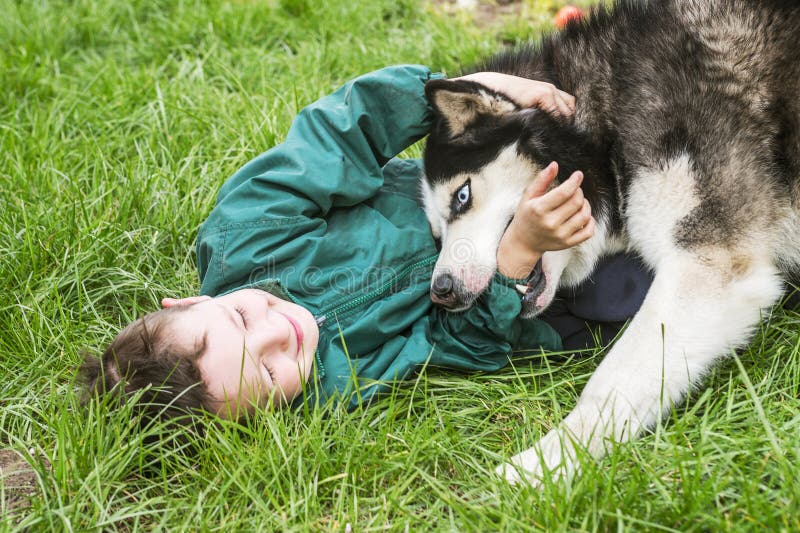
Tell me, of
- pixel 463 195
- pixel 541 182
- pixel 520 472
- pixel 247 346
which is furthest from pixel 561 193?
pixel 247 346

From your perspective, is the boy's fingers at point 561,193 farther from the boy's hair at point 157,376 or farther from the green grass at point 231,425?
the boy's hair at point 157,376

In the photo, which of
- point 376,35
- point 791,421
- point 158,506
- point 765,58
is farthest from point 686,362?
point 376,35

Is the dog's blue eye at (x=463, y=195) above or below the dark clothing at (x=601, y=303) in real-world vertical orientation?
above

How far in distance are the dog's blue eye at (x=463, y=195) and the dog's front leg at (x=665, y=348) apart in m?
0.87

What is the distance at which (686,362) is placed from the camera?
2.66 m

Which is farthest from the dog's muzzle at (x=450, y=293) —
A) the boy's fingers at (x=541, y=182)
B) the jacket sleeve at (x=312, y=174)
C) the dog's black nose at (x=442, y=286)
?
the jacket sleeve at (x=312, y=174)

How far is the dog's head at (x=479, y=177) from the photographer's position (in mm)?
3025

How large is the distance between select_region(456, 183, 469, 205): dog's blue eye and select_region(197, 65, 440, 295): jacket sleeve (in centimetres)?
37

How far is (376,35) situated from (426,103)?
2.35m

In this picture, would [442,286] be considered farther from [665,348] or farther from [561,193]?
[665,348]

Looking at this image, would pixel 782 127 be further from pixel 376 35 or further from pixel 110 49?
pixel 110 49

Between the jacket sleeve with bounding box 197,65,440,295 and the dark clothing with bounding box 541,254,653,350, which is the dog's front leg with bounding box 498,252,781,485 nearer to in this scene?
the dark clothing with bounding box 541,254,653,350

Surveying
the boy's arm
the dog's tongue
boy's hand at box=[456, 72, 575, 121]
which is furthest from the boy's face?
boy's hand at box=[456, 72, 575, 121]

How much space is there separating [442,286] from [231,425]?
102 centimetres
